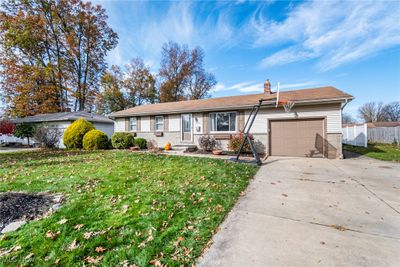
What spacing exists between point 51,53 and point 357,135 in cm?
3387

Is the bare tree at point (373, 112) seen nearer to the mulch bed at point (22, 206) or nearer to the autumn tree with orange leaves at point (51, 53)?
the autumn tree with orange leaves at point (51, 53)

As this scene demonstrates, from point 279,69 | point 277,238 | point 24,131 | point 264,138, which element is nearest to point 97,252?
point 277,238

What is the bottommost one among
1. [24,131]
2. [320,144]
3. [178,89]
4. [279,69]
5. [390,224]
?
[390,224]

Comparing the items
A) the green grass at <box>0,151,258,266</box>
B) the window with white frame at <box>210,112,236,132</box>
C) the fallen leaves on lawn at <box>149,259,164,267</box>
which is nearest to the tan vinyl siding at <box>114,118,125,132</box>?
the window with white frame at <box>210,112,236,132</box>

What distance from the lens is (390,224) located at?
2.74m

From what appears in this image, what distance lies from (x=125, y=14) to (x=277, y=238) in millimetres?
13144

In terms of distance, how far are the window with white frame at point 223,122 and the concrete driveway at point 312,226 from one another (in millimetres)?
6229

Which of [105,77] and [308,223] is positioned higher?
[105,77]

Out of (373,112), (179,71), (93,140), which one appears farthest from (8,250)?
(373,112)

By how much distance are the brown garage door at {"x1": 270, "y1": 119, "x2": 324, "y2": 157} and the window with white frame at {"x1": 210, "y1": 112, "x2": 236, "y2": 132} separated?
2254 mm

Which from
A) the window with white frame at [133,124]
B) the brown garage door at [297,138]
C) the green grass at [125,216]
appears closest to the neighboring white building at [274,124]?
the brown garage door at [297,138]

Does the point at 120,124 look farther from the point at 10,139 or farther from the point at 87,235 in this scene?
the point at 10,139

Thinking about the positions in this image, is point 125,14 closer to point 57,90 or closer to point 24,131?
point 24,131

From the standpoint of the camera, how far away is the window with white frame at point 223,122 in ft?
35.3
